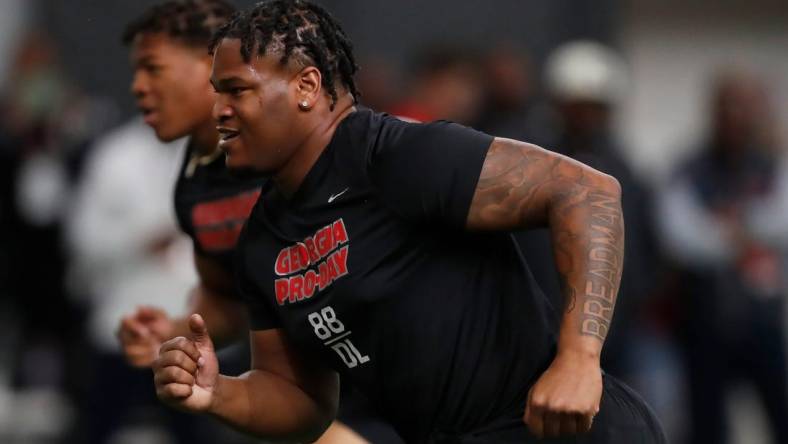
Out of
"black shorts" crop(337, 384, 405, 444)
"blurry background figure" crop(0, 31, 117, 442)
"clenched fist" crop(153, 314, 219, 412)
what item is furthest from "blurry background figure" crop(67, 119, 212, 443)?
"clenched fist" crop(153, 314, 219, 412)

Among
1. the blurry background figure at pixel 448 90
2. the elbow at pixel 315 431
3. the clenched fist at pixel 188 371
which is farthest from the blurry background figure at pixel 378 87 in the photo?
the clenched fist at pixel 188 371

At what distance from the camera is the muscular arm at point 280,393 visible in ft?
16.6

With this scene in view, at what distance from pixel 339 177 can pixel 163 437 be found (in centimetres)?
639

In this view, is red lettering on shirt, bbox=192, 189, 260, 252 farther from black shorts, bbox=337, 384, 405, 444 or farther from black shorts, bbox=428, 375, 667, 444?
black shorts, bbox=428, 375, 667, 444

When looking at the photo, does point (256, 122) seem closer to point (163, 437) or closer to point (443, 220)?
point (443, 220)

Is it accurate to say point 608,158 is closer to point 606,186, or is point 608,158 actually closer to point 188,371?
point 606,186

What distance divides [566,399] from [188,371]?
103cm

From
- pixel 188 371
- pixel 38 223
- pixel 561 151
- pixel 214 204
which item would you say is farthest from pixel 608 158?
pixel 188 371

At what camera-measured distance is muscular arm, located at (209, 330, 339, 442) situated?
5.06 metres

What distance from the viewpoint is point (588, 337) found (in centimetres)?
444

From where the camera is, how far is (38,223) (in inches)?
Answer: 432

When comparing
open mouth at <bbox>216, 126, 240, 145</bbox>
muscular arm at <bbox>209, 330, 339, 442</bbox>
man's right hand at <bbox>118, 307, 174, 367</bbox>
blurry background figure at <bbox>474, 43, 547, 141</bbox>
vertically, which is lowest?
blurry background figure at <bbox>474, 43, 547, 141</bbox>

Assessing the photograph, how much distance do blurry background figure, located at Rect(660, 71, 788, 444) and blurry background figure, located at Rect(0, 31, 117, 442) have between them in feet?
12.2

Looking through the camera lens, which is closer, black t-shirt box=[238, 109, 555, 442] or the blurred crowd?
black t-shirt box=[238, 109, 555, 442]
